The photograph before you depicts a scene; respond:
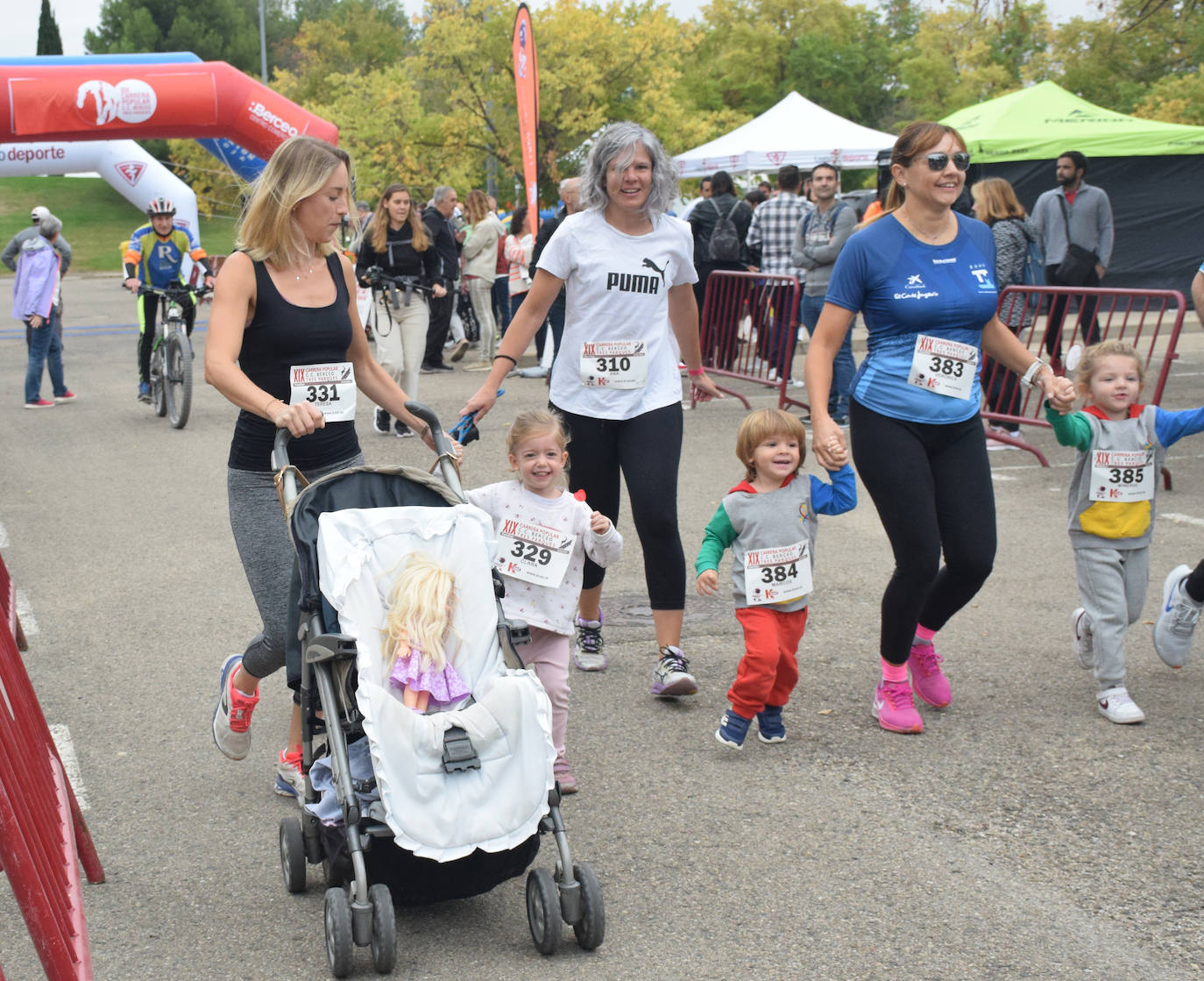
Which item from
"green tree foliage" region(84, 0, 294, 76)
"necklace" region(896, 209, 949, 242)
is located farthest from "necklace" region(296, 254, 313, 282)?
"green tree foliage" region(84, 0, 294, 76)

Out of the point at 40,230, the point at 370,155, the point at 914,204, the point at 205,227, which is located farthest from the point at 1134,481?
the point at 205,227

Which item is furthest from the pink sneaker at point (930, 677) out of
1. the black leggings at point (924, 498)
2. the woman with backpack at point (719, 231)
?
the woman with backpack at point (719, 231)

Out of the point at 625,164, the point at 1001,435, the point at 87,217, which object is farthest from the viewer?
the point at 87,217

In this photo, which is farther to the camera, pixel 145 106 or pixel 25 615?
pixel 145 106

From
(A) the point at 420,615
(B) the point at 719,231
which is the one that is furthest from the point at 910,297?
(B) the point at 719,231

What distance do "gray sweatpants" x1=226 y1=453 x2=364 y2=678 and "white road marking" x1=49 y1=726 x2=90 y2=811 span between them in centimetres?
79

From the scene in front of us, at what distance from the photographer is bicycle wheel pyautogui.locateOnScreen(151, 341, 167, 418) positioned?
1205 centimetres

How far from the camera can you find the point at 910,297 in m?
4.49

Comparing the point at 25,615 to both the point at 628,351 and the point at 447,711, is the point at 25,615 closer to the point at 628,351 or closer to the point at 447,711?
the point at 628,351

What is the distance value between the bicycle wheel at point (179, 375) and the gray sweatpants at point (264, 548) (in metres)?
7.88

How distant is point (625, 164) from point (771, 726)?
80.0 inches

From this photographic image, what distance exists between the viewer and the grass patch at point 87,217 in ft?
168

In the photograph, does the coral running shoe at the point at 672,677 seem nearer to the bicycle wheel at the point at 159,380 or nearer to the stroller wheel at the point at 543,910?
the stroller wheel at the point at 543,910

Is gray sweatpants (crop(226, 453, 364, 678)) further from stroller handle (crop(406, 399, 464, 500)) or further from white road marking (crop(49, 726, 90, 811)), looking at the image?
white road marking (crop(49, 726, 90, 811))
